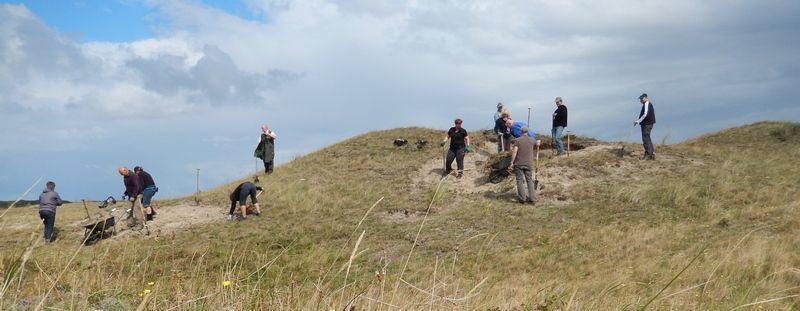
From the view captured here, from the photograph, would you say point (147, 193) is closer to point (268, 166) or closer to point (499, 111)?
point (268, 166)

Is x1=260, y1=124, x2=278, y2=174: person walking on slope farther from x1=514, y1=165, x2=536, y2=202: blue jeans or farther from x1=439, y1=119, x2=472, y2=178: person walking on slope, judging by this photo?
x1=514, y1=165, x2=536, y2=202: blue jeans

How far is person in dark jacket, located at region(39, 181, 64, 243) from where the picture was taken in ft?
49.7

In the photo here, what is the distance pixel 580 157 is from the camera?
1983 cm

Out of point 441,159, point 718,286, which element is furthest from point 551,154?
point 718,286

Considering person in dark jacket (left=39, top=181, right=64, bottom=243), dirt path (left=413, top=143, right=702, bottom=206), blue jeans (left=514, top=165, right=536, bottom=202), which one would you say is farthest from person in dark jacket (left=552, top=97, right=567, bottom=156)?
person in dark jacket (left=39, top=181, right=64, bottom=243)

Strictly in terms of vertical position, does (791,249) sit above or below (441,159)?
below

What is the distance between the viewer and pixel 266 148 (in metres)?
22.8

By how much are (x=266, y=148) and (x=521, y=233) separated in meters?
12.9

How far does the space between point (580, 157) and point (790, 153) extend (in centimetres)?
871

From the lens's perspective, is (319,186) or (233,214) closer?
(233,214)

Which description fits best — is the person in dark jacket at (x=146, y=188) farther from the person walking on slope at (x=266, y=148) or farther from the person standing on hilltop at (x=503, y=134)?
the person standing on hilltop at (x=503, y=134)

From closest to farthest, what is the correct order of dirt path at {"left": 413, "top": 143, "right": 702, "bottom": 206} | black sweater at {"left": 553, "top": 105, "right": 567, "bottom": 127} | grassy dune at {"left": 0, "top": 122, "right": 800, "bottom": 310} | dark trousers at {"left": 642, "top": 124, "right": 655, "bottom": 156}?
grassy dune at {"left": 0, "top": 122, "right": 800, "bottom": 310} < dirt path at {"left": 413, "top": 143, "right": 702, "bottom": 206} < dark trousers at {"left": 642, "top": 124, "right": 655, "bottom": 156} < black sweater at {"left": 553, "top": 105, "right": 567, "bottom": 127}

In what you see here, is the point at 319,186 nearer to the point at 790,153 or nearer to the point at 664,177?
the point at 664,177

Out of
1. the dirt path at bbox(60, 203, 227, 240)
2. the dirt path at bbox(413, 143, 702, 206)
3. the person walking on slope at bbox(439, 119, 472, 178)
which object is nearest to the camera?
the dirt path at bbox(60, 203, 227, 240)
